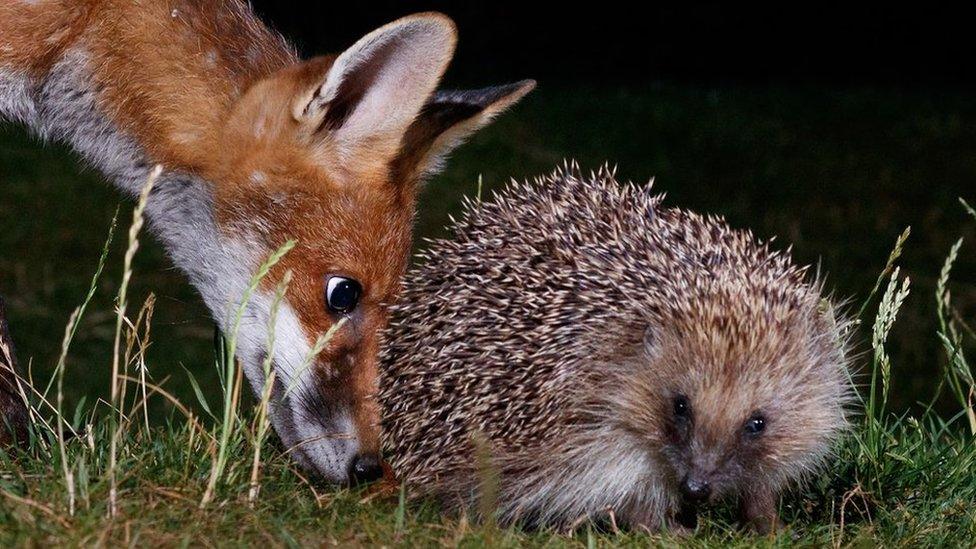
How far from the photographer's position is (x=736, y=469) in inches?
203

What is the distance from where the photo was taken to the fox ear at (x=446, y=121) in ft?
20.8

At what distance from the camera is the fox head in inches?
221

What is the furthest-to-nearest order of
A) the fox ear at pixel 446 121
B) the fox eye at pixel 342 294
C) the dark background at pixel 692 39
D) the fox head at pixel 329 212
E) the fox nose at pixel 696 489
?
the dark background at pixel 692 39, the fox ear at pixel 446 121, the fox eye at pixel 342 294, the fox head at pixel 329 212, the fox nose at pixel 696 489

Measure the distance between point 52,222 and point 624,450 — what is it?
8.70 meters

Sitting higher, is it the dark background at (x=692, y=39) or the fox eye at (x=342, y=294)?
the fox eye at (x=342, y=294)

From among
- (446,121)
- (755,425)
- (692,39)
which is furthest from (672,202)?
(692,39)

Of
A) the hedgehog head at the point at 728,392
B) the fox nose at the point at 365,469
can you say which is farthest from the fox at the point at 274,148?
the hedgehog head at the point at 728,392

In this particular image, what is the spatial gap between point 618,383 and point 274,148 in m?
1.92

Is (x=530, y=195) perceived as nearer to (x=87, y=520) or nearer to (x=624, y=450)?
(x=624, y=450)

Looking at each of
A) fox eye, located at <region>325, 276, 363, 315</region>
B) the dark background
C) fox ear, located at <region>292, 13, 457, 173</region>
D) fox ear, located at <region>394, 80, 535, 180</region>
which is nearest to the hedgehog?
fox eye, located at <region>325, 276, 363, 315</region>

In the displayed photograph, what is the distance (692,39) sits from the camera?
2209 centimetres

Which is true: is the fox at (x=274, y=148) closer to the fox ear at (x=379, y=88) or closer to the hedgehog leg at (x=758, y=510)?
the fox ear at (x=379, y=88)

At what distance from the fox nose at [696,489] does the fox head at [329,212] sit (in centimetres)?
133

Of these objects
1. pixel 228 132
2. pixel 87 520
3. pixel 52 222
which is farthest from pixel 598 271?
pixel 52 222
